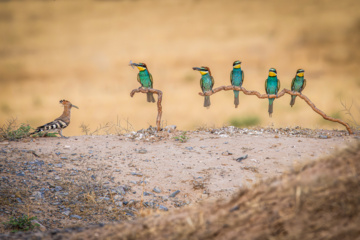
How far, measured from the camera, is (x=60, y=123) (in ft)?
27.0

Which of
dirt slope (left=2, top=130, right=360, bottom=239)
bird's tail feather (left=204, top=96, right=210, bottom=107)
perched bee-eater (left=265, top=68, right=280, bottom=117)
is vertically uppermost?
perched bee-eater (left=265, top=68, right=280, bottom=117)

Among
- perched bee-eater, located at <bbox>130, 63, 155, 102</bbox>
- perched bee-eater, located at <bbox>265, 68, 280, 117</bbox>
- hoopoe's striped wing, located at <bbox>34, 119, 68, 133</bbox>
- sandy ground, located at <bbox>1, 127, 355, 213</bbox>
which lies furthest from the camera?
perched bee-eater, located at <bbox>265, 68, 280, 117</bbox>

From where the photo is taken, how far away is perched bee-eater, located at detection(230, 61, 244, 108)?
868 centimetres

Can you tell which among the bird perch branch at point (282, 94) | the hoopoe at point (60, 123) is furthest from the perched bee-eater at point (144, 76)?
the hoopoe at point (60, 123)

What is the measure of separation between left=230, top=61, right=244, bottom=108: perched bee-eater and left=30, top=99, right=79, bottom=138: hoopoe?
13.6 feet

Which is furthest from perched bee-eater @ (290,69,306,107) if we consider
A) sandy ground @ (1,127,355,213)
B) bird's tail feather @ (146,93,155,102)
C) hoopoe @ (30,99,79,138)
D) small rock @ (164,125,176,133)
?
hoopoe @ (30,99,79,138)

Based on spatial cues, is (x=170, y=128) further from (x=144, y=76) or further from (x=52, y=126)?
(x=52, y=126)

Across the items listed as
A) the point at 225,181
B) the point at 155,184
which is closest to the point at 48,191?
the point at 155,184

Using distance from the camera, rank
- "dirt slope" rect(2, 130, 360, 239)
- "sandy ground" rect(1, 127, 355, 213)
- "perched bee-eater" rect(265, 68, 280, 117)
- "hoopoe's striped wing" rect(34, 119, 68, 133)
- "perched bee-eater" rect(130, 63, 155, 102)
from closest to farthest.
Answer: "dirt slope" rect(2, 130, 360, 239) → "sandy ground" rect(1, 127, 355, 213) → "hoopoe's striped wing" rect(34, 119, 68, 133) → "perched bee-eater" rect(130, 63, 155, 102) → "perched bee-eater" rect(265, 68, 280, 117)

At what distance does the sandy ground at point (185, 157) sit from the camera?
5953 mm

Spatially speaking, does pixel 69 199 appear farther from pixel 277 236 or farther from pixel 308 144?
pixel 308 144

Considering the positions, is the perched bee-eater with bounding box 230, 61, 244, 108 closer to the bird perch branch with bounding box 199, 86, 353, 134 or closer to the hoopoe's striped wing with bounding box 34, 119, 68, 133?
the bird perch branch with bounding box 199, 86, 353, 134

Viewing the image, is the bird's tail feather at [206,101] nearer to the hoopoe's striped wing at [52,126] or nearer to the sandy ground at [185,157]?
the sandy ground at [185,157]

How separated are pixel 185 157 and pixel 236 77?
2807mm
